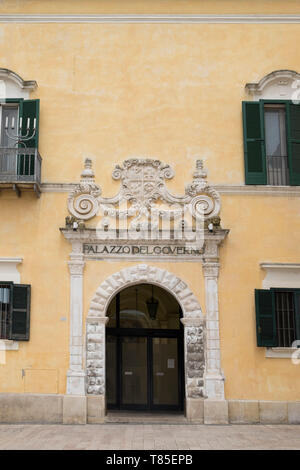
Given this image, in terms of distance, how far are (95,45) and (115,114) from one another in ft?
6.67

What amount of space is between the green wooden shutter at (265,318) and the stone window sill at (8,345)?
5856mm

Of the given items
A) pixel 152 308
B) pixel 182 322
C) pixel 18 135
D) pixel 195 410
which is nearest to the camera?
pixel 195 410

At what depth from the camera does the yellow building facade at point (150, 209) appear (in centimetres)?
1410

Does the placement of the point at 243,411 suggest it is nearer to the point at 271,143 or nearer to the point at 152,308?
the point at 152,308

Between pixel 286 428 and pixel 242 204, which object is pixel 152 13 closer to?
pixel 242 204

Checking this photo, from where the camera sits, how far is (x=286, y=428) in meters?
13.3

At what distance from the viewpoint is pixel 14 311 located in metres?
14.2

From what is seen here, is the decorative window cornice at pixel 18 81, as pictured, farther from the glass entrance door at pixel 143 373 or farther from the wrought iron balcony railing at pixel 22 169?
the glass entrance door at pixel 143 373

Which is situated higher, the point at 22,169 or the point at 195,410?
the point at 22,169

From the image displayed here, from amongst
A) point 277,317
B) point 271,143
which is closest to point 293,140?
point 271,143

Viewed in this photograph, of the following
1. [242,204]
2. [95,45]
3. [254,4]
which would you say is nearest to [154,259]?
[242,204]

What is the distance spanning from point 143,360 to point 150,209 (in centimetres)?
420

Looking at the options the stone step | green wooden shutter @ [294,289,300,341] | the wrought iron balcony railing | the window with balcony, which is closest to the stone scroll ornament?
the wrought iron balcony railing

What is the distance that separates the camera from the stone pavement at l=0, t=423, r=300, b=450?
36.5 ft
